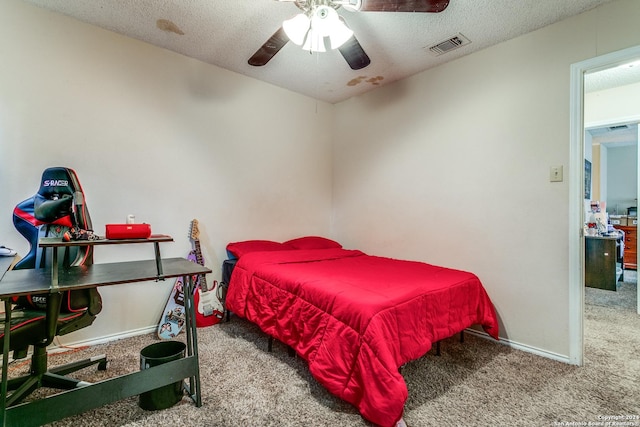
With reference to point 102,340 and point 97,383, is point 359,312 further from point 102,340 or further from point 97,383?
point 102,340

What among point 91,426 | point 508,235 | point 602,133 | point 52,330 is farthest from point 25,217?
point 602,133

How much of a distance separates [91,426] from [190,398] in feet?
1.47

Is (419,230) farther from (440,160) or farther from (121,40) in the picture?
(121,40)

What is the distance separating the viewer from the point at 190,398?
1728 millimetres

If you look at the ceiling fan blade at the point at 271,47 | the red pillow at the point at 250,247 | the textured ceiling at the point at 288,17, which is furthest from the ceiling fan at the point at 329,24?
the red pillow at the point at 250,247

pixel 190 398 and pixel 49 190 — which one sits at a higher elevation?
pixel 49 190

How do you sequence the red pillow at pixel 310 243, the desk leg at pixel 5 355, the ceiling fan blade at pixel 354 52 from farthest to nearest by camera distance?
the red pillow at pixel 310 243
the ceiling fan blade at pixel 354 52
the desk leg at pixel 5 355

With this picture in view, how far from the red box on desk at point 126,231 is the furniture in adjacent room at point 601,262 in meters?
5.27

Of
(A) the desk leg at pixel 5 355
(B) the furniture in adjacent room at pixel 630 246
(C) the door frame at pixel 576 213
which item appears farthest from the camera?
(B) the furniture in adjacent room at pixel 630 246

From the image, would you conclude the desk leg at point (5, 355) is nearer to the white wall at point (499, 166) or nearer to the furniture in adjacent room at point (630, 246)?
the white wall at point (499, 166)

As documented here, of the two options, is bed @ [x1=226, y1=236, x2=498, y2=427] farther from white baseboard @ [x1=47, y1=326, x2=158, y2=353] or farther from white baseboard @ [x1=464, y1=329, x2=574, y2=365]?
white baseboard @ [x1=47, y1=326, x2=158, y2=353]

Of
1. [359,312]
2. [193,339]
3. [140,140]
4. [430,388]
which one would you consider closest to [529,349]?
[430,388]

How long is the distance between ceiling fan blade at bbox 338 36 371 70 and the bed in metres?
1.55

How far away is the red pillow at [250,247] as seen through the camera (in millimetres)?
2955
